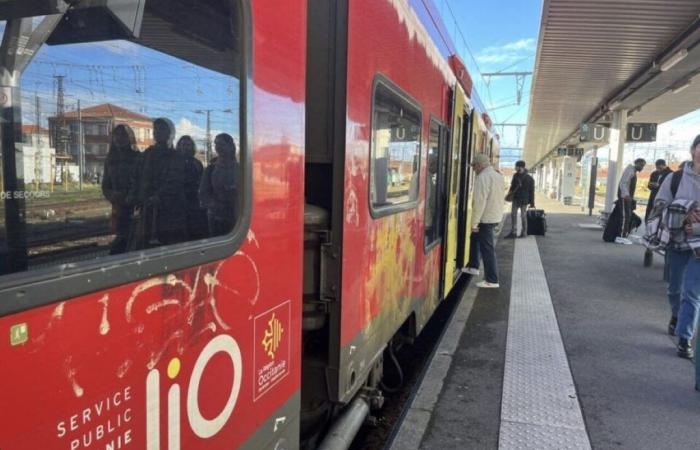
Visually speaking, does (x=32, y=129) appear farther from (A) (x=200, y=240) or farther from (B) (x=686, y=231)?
(B) (x=686, y=231)

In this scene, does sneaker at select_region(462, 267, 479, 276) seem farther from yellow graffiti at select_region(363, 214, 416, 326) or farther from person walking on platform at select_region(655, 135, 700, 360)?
yellow graffiti at select_region(363, 214, 416, 326)

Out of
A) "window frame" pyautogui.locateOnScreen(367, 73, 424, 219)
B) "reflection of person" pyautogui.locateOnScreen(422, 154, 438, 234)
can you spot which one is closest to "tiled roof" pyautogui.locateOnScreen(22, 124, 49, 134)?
"window frame" pyautogui.locateOnScreen(367, 73, 424, 219)

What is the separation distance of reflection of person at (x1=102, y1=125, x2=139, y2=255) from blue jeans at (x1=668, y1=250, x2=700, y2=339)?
435 cm

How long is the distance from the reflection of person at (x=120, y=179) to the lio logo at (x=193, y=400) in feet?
1.15

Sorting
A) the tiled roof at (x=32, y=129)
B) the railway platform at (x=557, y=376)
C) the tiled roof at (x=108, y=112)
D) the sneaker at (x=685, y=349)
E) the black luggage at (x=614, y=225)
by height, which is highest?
the tiled roof at (x=108, y=112)

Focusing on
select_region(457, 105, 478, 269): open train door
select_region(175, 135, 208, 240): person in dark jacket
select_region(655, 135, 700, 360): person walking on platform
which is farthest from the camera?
select_region(457, 105, 478, 269): open train door

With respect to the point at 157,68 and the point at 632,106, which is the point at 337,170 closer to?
the point at 157,68

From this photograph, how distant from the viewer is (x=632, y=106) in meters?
14.1

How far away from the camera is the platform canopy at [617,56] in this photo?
7.31m

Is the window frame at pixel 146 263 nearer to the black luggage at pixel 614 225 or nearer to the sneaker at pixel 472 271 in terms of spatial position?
the sneaker at pixel 472 271

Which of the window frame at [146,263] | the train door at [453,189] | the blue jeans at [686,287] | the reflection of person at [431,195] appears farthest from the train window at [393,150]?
the blue jeans at [686,287]

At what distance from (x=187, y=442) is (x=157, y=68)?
3.31 feet

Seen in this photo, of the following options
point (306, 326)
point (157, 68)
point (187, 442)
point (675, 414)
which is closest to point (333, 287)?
point (306, 326)

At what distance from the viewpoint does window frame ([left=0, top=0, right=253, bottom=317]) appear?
1017 mm
